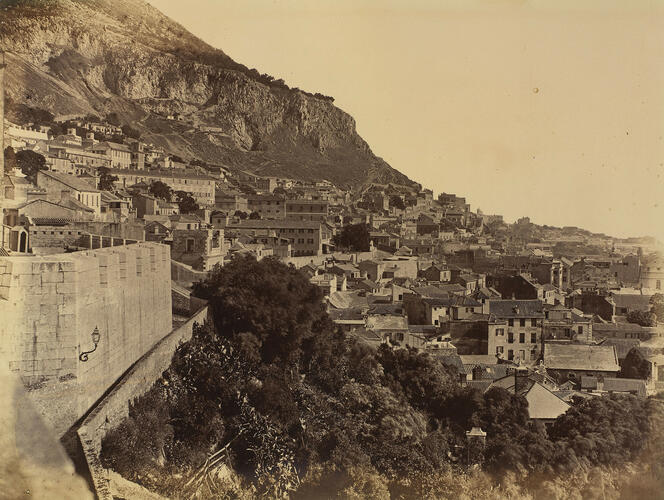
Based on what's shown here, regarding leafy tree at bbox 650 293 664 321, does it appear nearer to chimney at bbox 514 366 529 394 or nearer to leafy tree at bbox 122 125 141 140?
chimney at bbox 514 366 529 394

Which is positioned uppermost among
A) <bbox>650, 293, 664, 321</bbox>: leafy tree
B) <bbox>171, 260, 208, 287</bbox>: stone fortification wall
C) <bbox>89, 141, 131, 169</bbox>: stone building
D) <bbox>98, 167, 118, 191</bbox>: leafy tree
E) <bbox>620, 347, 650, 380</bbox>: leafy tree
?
<bbox>89, 141, 131, 169</bbox>: stone building

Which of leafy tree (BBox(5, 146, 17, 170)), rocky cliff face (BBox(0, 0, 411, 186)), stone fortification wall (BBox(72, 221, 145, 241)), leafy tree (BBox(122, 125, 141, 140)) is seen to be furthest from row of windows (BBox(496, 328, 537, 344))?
leafy tree (BBox(122, 125, 141, 140))

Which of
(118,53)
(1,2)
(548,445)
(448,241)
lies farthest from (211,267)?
(118,53)

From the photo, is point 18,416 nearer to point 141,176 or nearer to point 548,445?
point 548,445

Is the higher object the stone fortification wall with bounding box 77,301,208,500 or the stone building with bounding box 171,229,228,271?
the stone building with bounding box 171,229,228,271

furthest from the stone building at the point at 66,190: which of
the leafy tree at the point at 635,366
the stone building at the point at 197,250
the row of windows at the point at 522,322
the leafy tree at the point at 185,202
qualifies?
the leafy tree at the point at 635,366

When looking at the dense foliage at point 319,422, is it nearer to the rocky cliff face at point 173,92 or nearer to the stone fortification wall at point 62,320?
the stone fortification wall at point 62,320
